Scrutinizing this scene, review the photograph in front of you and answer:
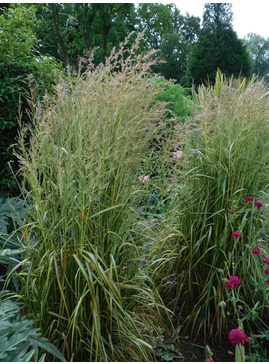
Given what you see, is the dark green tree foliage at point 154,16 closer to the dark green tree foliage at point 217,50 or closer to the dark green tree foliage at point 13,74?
the dark green tree foliage at point 217,50

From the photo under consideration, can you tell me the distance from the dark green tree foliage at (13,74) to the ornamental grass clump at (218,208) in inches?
65.7

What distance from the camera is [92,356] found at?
1.64 metres

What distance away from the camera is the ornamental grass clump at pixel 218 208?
84.9 inches

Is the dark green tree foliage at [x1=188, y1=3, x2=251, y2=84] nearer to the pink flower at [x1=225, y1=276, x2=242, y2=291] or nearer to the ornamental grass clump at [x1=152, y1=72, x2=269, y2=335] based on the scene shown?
the ornamental grass clump at [x1=152, y1=72, x2=269, y2=335]

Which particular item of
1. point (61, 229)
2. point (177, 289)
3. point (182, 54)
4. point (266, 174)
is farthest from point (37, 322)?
point (182, 54)

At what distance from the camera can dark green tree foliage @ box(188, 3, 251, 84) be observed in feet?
52.7

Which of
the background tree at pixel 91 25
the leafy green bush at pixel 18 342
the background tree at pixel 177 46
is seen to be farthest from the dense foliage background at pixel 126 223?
the background tree at pixel 177 46

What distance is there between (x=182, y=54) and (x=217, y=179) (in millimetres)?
24057

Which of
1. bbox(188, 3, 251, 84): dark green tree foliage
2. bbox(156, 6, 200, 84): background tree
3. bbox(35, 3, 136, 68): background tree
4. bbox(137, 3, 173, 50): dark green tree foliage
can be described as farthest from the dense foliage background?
bbox(156, 6, 200, 84): background tree

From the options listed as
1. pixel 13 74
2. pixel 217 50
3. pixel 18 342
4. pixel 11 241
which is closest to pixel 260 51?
pixel 217 50

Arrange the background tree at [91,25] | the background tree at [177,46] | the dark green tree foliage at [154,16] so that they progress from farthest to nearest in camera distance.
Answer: the background tree at [177,46]
the dark green tree foliage at [154,16]
the background tree at [91,25]

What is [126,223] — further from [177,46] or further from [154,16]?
[177,46]

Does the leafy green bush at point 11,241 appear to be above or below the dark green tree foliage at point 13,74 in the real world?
below

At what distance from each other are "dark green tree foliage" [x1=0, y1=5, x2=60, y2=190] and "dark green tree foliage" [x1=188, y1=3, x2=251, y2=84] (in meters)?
12.8
